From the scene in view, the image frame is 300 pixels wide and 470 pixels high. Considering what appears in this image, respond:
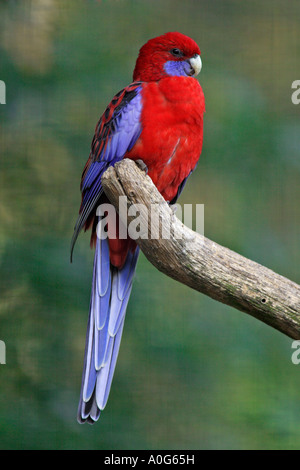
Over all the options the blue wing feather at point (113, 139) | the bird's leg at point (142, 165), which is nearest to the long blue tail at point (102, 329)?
the blue wing feather at point (113, 139)

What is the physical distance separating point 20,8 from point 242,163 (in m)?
1.23

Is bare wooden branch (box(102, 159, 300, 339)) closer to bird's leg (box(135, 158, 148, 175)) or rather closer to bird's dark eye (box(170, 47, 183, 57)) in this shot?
bird's leg (box(135, 158, 148, 175))

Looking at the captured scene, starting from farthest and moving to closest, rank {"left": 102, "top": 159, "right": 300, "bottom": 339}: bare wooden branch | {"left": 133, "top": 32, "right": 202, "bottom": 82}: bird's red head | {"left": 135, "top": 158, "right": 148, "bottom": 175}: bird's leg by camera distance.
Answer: {"left": 133, "top": 32, "right": 202, "bottom": 82}: bird's red head, {"left": 135, "top": 158, "right": 148, "bottom": 175}: bird's leg, {"left": 102, "top": 159, "right": 300, "bottom": 339}: bare wooden branch

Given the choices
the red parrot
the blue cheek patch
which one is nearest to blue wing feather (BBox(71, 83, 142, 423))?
the red parrot

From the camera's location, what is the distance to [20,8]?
114 inches

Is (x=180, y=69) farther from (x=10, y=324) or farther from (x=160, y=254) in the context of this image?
(x=10, y=324)

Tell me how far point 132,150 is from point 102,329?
1.97ft

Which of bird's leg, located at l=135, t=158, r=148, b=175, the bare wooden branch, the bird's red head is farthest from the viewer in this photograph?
the bird's red head

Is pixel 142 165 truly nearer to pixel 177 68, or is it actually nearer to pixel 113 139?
pixel 113 139

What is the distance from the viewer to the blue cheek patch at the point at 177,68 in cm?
215

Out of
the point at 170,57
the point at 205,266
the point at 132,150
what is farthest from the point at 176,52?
the point at 205,266

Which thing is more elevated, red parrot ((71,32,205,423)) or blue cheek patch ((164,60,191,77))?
blue cheek patch ((164,60,191,77))

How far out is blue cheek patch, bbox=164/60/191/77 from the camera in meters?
2.15

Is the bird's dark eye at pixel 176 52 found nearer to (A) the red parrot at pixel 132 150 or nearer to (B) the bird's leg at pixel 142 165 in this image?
(A) the red parrot at pixel 132 150
